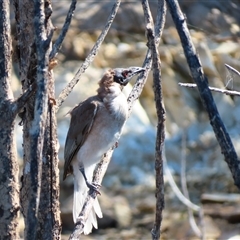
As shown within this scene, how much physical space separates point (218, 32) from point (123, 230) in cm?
415

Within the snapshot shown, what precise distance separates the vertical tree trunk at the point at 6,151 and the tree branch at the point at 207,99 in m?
0.62

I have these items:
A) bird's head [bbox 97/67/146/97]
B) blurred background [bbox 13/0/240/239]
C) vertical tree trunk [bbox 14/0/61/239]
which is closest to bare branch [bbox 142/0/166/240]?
vertical tree trunk [bbox 14/0/61/239]

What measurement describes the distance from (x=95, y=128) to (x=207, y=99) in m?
2.85

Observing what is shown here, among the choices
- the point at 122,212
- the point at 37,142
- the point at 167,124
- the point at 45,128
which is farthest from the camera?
the point at 167,124

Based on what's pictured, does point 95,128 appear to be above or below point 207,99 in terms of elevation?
above

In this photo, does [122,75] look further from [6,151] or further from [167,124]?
[167,124]

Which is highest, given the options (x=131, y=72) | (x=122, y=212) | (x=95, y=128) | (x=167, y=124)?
(x=167, y=124)

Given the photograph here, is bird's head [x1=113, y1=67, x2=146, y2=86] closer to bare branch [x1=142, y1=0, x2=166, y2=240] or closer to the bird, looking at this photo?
the bird

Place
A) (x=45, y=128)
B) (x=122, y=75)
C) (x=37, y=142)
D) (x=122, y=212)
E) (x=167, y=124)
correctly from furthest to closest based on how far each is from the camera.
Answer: (x=167, y=124) < (x=122, y=212) < (x=122, y=75) < (x=45, y=128) < (x=37, y=142)

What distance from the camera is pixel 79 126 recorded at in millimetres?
4477

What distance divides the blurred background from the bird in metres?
3.95

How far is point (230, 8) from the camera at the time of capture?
11961 millimetres

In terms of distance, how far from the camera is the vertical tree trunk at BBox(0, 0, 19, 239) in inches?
82.8

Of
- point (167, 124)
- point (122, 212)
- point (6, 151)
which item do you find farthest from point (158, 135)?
point (167, 124)
